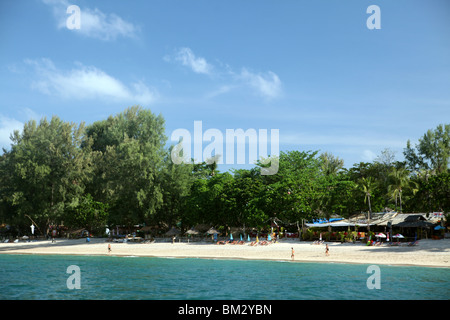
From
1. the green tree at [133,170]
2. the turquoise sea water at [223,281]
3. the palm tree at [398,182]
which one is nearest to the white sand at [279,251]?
the turquoise sea water at [223,281]

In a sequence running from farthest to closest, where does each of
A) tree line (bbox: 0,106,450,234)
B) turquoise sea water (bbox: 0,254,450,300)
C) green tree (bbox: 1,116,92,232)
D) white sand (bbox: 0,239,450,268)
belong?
1. green tree (bbox: 1,116,92,232)
2. tree line (bbox: 0,106,450,234)
3. white sand (bbox: 0,239,450,268)
4. turquoise sea water (bbox: 0,254,450,300)

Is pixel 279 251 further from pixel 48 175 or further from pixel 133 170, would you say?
pixel 48 175

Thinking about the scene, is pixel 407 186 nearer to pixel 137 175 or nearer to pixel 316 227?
pixel 316 227

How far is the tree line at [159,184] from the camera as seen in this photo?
169 ft

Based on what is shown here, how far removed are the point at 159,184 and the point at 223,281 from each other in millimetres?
32855

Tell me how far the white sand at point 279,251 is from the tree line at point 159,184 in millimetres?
5483

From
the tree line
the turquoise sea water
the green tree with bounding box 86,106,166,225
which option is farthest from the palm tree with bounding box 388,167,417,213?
the green tree with bounding box 86,106,166,225

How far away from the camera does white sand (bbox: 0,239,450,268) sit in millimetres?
33872

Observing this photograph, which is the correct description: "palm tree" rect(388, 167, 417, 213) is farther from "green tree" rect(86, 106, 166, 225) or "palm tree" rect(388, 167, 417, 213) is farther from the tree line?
"green tree" rect(86, 106, 166, 225)

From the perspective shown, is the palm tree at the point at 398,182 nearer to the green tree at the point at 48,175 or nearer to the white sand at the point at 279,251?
the white sand at the point at 279,251

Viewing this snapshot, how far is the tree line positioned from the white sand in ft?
18.0

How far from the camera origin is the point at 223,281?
91.0ft

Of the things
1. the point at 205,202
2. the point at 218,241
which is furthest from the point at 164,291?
the point at 205,202

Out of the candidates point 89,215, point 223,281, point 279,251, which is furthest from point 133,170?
point 223,281
